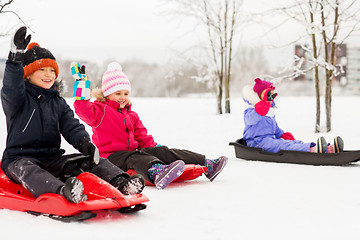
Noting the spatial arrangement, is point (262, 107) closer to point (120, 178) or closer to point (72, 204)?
point (120, 178)

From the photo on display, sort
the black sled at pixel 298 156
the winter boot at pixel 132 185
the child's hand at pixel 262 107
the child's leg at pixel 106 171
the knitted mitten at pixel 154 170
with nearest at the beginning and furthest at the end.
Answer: the winter boot at pixel 132 185
the child's leg at pixel 106 171
the knitted mitten at pixel 154 170
the black sled at pixel 298 156
the child's hand at pixel 262 107

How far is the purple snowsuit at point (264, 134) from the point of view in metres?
5.16

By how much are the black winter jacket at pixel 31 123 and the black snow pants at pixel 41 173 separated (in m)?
0.08

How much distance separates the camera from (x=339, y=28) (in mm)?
8188

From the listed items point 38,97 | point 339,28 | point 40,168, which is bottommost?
point 40,168

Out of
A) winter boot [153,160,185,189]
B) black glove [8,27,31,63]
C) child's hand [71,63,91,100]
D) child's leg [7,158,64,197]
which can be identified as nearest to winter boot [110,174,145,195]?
child's leg [7,158,64,197]

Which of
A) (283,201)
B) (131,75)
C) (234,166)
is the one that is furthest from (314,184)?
(131,75)

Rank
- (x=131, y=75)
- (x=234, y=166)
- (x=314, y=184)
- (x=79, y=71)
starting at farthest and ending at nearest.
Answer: (x=131, y=75) < (x=234, y=166) < (x=314, y=184) < (x=79, y=71)

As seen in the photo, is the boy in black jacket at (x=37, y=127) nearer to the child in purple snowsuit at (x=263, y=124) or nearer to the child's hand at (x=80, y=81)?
the child's hand at (x=80, y=81)

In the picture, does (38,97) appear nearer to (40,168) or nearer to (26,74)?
(26,74)

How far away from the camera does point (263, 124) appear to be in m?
5.32

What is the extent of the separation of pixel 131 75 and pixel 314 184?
Result: 37.6m

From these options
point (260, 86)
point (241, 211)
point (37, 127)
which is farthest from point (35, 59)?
point (260, 86)

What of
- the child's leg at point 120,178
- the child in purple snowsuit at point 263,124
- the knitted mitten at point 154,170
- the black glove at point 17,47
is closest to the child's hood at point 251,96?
the child in purple snowsuit at point 263,124
